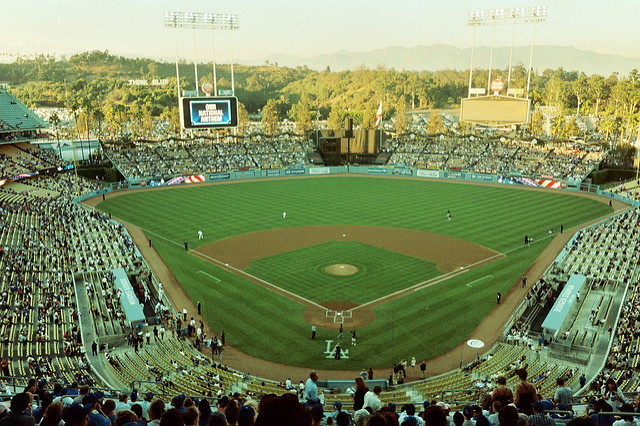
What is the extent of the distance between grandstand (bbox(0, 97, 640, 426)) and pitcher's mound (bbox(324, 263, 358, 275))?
35.4ft

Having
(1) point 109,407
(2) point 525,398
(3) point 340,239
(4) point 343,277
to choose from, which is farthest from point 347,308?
(1) point 109,407

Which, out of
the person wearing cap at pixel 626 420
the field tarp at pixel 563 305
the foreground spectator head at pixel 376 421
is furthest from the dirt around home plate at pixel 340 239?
the foreground spectator head at pixel 376 421

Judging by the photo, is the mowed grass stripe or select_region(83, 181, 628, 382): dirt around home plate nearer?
select_region(83, 181, 628, 382): dirt around home plate

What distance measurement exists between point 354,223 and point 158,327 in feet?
82.1

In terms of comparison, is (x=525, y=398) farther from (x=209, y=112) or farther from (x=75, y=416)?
(x=209, y=112)

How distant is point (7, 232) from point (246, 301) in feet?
65.2

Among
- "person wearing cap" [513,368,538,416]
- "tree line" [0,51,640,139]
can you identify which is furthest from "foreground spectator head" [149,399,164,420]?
"tree line" [0,51,640,139]

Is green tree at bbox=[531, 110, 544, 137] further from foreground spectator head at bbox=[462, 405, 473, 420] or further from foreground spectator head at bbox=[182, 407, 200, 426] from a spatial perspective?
foreground spectator head at bbox=[182, 407, 200, 426]

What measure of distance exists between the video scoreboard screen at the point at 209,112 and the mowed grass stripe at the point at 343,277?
3877cm

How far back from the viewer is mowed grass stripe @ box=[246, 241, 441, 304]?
30750mm

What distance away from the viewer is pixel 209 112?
7200cm

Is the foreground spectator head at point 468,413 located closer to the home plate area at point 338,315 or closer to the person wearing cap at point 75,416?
the person wearing cap at point 75,416

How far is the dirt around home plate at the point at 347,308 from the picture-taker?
72.7 feet

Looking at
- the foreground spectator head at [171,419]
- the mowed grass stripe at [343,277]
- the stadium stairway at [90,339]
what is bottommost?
the mowed grass stripe at [343,277]
